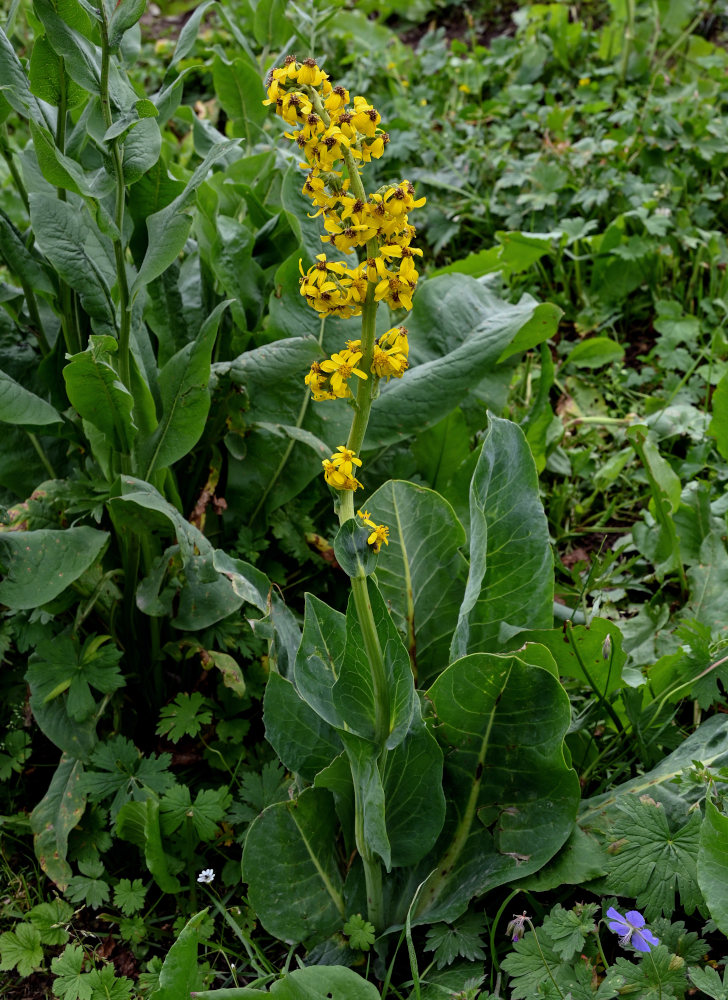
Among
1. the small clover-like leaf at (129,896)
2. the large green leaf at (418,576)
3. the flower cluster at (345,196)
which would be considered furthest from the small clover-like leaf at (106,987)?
the flower cluster at (345,196)

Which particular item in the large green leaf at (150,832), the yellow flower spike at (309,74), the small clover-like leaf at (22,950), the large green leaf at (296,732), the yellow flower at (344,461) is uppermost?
the yellow flower spike at (309,74)

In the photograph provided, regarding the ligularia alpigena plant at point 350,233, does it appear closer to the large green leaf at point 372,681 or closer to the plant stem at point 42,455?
the large green leaf at point 372,681

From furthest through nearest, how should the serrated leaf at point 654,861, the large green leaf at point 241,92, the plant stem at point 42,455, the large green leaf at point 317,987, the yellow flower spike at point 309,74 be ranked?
the large green leaf at point 241,92
the plant stem at point 42,455
the serrated leaf at point 654,861
the large green leaf at point 317,987
the yellow flower spike at point 309,74

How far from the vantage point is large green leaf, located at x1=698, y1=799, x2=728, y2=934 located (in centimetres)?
139

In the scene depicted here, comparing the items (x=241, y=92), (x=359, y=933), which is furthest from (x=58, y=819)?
(x=241, y=92)

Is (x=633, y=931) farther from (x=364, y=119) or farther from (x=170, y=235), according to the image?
(x=170, y=235)

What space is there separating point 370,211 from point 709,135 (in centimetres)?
303

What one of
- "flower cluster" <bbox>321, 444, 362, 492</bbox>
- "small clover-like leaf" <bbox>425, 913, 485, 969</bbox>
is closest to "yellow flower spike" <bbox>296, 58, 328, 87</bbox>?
"flower cluster" <bbox>321, 444, 362, 492</bbox>

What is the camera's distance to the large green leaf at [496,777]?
5.06ft

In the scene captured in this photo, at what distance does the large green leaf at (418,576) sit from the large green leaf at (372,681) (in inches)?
18.4

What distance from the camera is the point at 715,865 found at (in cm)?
141

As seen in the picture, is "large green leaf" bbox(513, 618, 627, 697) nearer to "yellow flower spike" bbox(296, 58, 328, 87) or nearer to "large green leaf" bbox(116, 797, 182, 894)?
"large green leaf" bbox(116, 797, 182, 894)

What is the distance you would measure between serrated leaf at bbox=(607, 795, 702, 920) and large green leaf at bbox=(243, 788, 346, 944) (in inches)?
20.2

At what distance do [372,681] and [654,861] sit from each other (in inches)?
22.2
